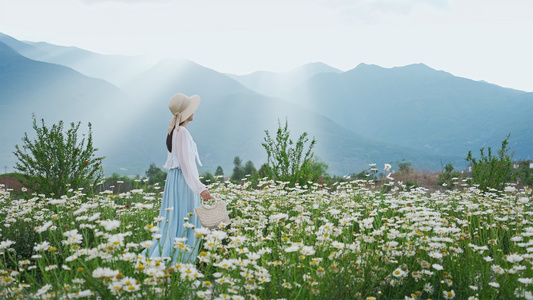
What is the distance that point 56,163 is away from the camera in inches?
370

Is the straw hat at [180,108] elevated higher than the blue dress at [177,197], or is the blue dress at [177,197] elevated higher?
the straw hat at [180,108]

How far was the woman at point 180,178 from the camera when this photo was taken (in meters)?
5.00

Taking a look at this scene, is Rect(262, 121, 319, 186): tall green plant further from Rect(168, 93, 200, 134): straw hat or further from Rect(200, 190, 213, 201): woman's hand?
Rect(200, 190, 213, 201): woman's hand

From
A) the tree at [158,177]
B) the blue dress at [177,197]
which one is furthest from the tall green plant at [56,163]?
the blue dress at [177,197]

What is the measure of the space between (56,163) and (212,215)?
21.1 feet

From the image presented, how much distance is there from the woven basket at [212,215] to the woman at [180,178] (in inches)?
11.0

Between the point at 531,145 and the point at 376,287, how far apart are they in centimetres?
19748

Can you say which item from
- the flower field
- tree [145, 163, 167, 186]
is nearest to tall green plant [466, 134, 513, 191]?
the flower field

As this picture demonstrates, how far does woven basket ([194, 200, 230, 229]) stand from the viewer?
14.9 ft

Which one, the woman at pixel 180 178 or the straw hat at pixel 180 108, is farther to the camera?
the straw hat at pixel 180 108

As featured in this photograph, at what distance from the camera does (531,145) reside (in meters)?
168

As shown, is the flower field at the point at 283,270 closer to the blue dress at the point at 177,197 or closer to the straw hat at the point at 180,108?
the blue dress at the point at 177,197

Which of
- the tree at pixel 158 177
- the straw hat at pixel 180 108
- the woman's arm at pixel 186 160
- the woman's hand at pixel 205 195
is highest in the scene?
the straw hat at pixel 180 108

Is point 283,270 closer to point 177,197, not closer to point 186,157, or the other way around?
point 186,157
